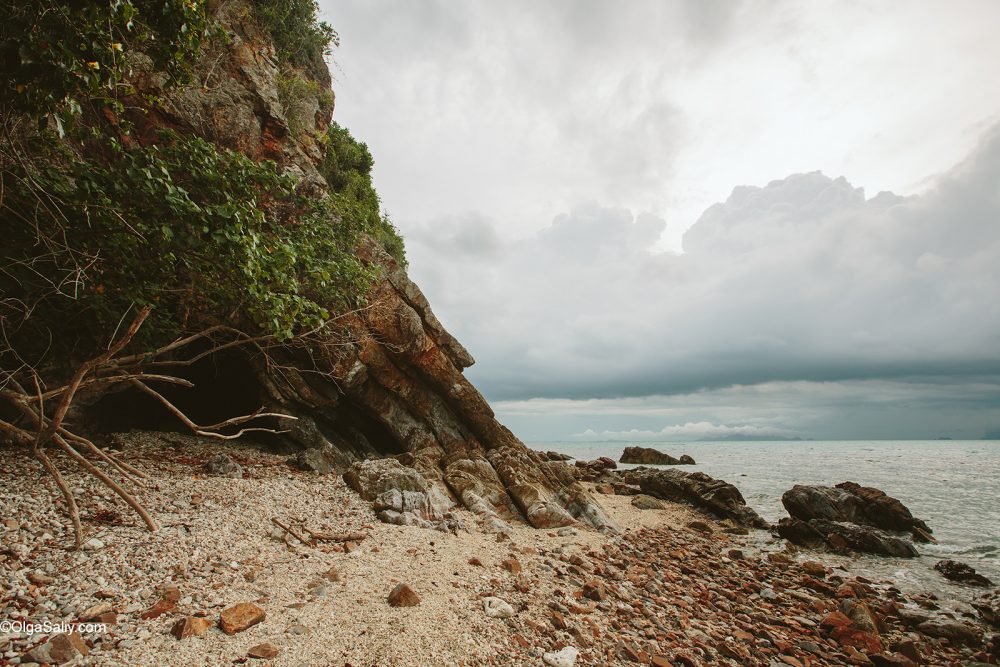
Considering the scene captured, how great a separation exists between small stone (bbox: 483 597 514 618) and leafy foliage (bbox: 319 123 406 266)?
17.7 meters

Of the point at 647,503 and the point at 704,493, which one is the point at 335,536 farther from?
the point at 704,493

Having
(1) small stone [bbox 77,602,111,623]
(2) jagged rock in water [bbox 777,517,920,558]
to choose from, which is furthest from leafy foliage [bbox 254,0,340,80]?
(2) jagged rock in water [bbox 777,517,920,558]

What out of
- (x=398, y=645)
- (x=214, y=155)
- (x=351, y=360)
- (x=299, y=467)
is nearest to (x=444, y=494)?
(x=299, y=467)

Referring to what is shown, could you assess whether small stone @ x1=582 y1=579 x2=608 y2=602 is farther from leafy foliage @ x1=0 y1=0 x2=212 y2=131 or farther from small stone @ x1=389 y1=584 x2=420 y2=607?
leafy foliage @ x1=0 y1=0 x2=212 y2=131

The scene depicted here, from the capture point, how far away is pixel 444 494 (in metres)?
12.8

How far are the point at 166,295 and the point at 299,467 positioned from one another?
6.05 meters

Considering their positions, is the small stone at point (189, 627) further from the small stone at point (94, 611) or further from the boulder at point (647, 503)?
→ the boulder at point (647, 503)

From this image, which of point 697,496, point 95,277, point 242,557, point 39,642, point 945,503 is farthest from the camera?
point 945,503

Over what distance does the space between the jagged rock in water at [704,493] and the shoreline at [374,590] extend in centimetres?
732

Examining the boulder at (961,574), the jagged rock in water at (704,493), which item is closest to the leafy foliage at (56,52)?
the boulder at (961,574)

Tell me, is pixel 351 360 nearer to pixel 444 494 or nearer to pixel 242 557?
pixel 444 494

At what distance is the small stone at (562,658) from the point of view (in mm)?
5043

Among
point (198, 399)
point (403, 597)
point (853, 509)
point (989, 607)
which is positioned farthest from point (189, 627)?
point (853, 509)

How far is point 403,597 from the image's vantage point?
19.0 ft
